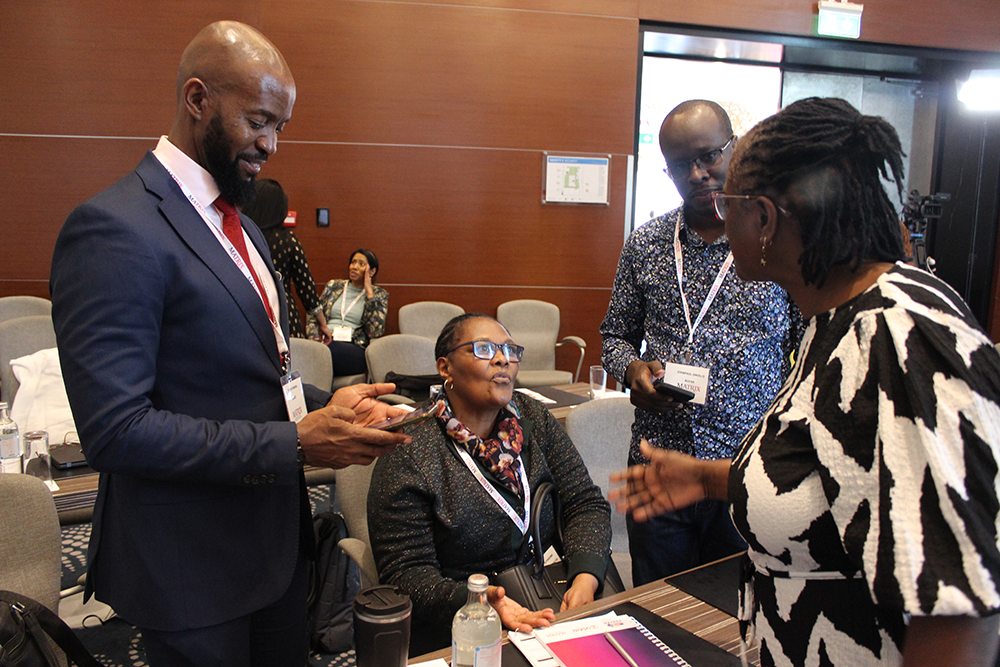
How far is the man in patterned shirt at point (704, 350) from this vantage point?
1.86 meters

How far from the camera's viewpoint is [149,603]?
1.35 meters

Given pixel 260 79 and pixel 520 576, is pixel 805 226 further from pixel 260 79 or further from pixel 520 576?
pixel 520 576

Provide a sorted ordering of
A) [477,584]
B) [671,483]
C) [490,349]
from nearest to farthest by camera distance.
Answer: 1. [477,584]
2. [671,483]
3. [490,349]

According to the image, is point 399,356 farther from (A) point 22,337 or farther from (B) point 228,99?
(B) point 228,99

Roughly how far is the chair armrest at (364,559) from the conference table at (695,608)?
76 cm

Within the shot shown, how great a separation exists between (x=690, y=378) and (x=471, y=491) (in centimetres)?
68

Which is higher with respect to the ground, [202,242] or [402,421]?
[202,242]

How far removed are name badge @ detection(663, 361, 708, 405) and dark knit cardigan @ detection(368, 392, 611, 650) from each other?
0.49 meters

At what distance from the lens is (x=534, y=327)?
5980mm

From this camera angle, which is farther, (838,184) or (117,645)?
(117,645)

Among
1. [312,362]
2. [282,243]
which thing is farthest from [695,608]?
[282,243]

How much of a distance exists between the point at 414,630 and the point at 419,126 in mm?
4775

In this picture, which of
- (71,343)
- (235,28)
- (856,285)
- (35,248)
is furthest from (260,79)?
(35,248)

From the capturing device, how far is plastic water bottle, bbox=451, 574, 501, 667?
114 cm
